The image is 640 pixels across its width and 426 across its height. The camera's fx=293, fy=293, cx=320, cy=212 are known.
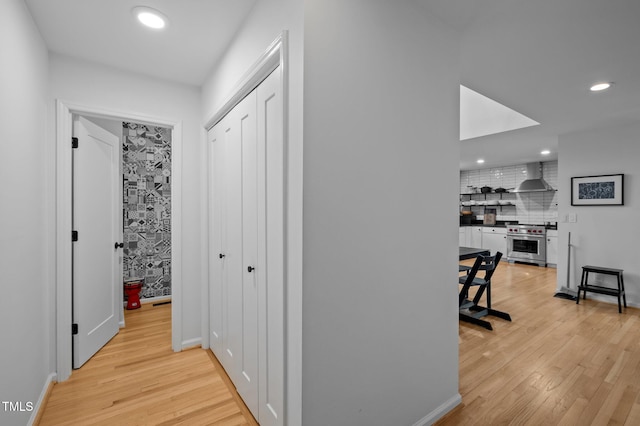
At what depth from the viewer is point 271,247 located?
5.11 ft

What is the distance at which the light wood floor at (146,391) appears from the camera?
1857 mm

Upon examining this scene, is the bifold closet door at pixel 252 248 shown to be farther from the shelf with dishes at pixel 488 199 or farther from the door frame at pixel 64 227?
the shelf with dishes at pixel 488 199

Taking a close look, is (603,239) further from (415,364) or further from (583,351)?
(415,364)

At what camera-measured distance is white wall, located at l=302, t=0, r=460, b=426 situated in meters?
1.32

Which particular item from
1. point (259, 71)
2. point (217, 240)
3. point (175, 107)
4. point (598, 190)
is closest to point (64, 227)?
point (217, 240)

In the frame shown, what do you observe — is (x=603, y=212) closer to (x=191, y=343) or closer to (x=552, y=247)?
(x=552, y=247)

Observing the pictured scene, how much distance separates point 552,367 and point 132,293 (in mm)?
4664

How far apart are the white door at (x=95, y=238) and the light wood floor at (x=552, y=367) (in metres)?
2.92

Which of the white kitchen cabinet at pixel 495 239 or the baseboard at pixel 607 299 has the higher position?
the white kitchen cabinet at pixel 495 239

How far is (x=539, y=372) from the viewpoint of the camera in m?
2.40

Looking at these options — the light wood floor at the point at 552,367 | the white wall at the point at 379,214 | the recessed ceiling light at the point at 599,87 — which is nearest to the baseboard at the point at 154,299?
the white wall at the point at 379,214

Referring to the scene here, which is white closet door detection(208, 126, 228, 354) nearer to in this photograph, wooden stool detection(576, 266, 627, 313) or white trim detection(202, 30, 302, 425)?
white trim detection(202, 30, 302, 425)

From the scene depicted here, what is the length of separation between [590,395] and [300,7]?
3.12 meters

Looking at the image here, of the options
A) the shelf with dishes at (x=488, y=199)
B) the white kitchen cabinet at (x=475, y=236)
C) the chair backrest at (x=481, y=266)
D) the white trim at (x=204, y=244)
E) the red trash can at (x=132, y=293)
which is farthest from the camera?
the shelf with dishes at (x=488, y=199)
